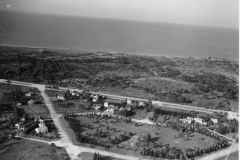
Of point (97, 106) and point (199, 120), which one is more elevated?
point (97, 106)

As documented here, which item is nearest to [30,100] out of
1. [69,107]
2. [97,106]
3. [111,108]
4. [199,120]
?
[69,107]

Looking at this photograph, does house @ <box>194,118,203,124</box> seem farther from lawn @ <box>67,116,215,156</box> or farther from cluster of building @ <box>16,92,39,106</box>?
cluster of building @ <box>16,92,39,106</box>

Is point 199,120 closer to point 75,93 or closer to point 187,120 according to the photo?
point 187,120

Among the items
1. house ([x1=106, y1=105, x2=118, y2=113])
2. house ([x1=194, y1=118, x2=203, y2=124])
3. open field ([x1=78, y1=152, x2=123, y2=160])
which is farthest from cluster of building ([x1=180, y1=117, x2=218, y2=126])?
open field ([x1=78, y1=152, x2=123, y2=160])

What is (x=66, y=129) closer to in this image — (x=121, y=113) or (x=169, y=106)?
(x=121, y=113)

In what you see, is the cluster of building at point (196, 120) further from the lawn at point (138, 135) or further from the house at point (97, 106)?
the house at point (97, 106)
